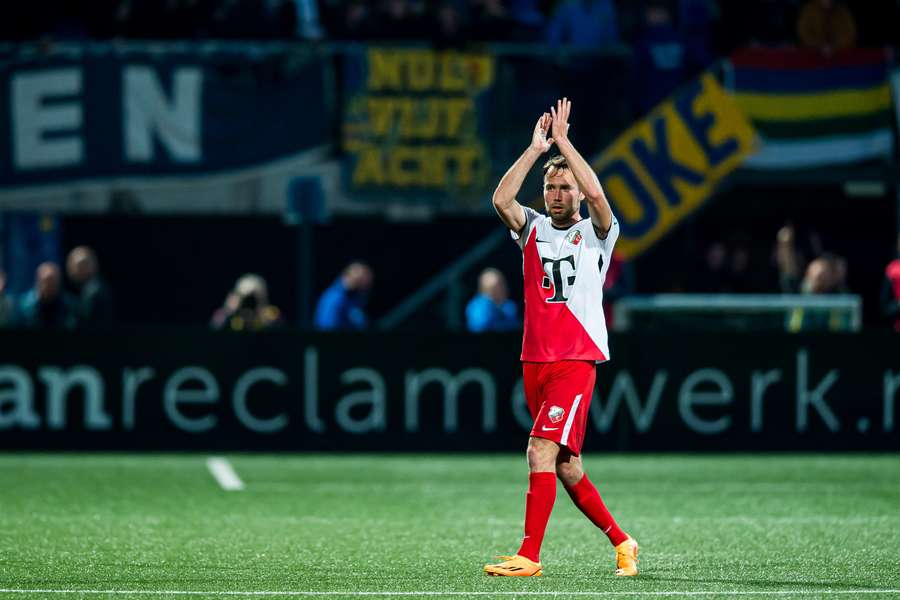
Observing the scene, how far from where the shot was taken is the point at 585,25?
60.8 feet

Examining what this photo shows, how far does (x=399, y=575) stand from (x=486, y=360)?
7.61 meters

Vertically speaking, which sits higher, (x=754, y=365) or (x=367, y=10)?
(x=367, y=10)

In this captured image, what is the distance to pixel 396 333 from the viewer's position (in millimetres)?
15109

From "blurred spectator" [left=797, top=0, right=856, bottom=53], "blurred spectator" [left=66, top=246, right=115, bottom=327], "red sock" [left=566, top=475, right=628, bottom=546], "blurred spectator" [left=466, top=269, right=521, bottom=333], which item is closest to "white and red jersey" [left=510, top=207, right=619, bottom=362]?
"red sock" [left=566, top=475, right=628, bottom=546]

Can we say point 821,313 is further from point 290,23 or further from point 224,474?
point 290,23

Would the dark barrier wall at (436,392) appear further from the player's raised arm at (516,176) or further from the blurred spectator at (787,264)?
the player's raised arm at (516,176)

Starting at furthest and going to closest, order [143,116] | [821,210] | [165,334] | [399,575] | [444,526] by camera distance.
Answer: [821,210], [143,116], [165,334], [444,526], [399,575]

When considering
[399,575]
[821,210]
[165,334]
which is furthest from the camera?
[821,210]

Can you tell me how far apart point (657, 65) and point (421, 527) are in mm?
9579

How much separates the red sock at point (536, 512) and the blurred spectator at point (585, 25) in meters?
11.5

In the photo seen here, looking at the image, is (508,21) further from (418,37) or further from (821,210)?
(821,210)

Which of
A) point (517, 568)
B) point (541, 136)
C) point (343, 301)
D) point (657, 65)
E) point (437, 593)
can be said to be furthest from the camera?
point (657, 65)

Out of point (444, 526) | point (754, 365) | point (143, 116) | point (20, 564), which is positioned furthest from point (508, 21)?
point (20, 564)

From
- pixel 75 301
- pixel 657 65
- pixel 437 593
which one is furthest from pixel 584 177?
pixel 657 65
